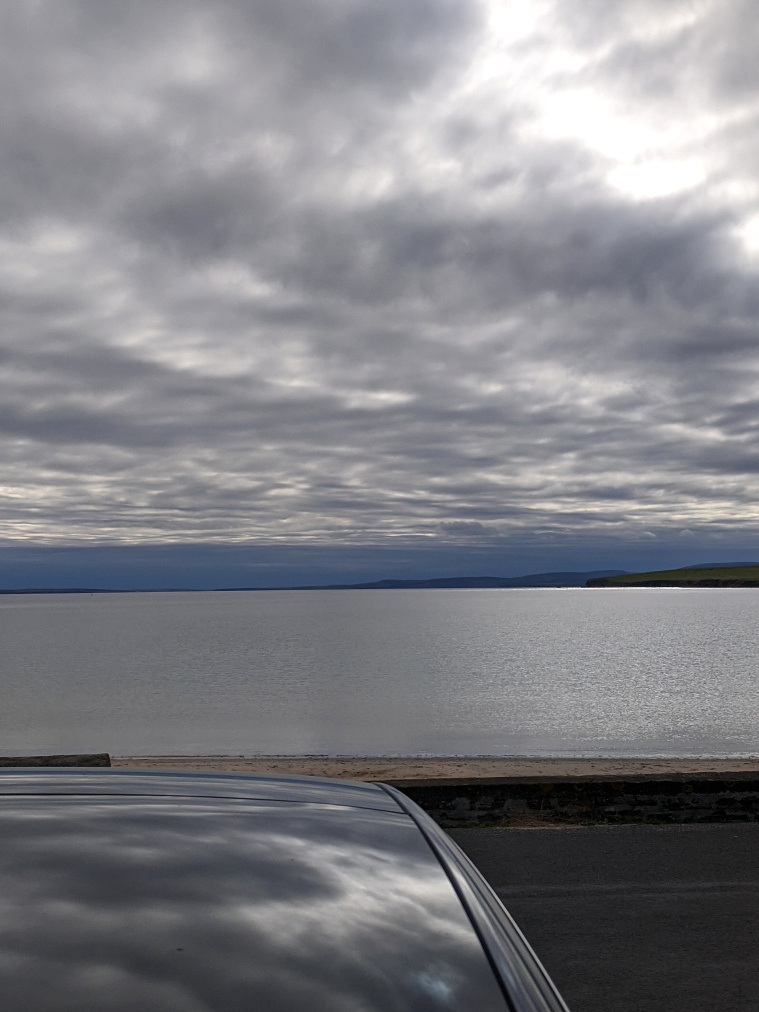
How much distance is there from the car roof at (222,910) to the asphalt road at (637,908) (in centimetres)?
300

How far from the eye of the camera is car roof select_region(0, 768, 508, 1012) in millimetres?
1262

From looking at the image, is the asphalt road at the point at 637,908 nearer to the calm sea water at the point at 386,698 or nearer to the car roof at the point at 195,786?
the car roof at the point at 195,786

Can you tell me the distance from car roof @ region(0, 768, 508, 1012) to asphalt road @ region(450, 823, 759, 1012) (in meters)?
3.00

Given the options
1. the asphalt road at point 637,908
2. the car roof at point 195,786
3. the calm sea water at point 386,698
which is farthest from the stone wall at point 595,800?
the calm sea water at point 386,698

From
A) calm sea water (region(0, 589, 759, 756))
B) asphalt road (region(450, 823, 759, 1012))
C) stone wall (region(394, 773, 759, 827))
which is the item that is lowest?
calm sea water (region(0, 589, 759, 756))

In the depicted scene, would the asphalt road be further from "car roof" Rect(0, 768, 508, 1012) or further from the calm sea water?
the calm sea water

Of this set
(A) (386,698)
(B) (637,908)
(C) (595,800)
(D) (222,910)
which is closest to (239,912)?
(D) (222,910)

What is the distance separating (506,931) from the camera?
5.09 feet

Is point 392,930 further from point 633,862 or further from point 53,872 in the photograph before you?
point 633,862

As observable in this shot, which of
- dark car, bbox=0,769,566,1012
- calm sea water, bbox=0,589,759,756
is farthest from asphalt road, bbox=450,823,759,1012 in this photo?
calm sea water, bbox=0,589,759,756

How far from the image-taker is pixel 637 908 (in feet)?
17.8

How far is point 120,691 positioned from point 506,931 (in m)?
44.5

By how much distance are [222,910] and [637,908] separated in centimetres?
471

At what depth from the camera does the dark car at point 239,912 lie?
4.15ft
